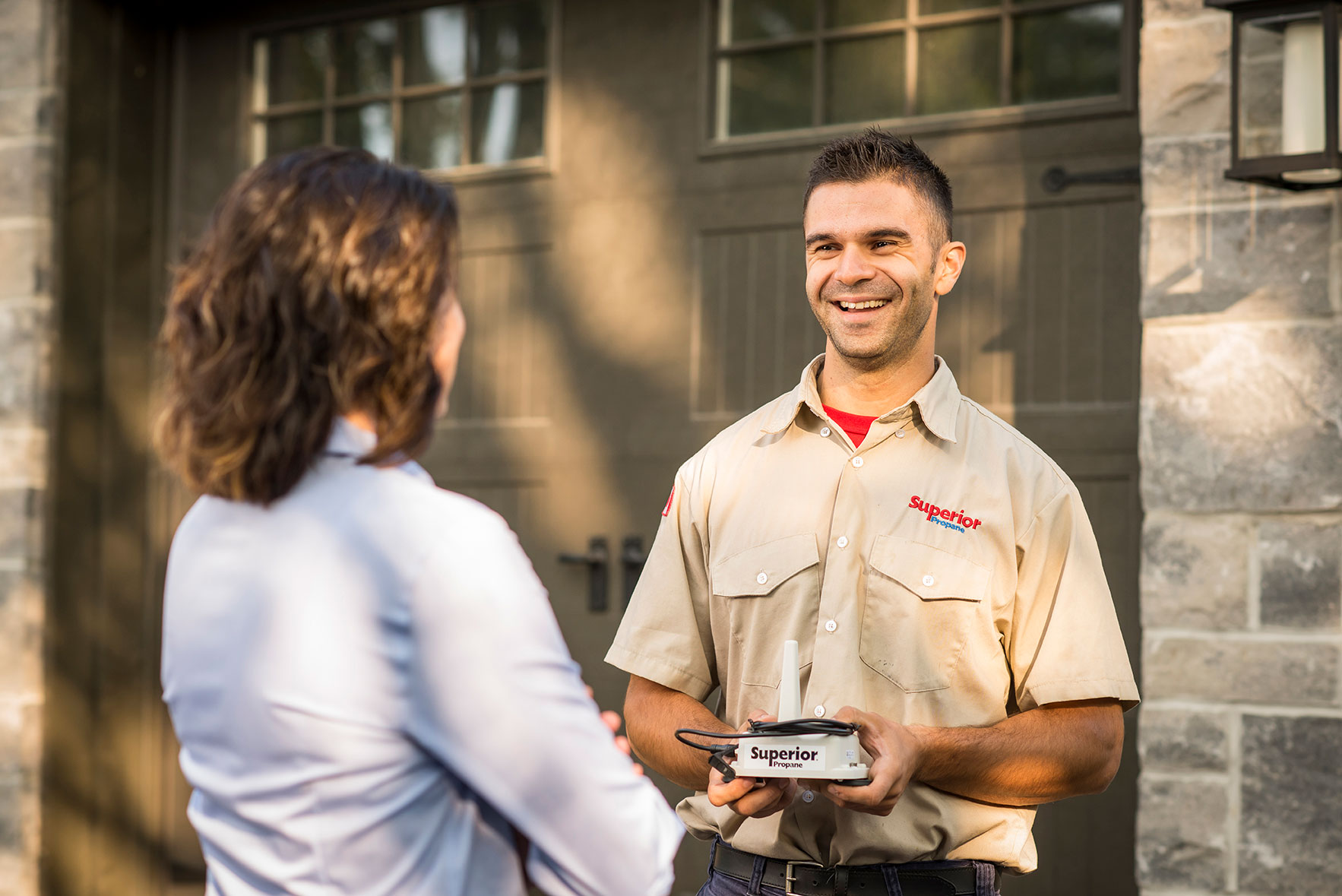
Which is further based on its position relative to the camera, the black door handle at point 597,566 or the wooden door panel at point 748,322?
the black door handle at point 597,566

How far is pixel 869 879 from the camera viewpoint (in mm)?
1915

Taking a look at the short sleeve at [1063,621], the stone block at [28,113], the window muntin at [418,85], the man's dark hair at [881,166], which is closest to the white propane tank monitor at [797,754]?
the short sleeve at [1063,621]

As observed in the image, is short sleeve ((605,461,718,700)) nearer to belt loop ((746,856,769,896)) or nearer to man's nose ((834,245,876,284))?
belt loop ((746,856,769,896))

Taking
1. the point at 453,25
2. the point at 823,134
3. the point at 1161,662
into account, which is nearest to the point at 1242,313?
the point at 1161,662

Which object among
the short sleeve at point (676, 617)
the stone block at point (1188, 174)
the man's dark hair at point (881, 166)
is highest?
the stone block at point (1188, 174)

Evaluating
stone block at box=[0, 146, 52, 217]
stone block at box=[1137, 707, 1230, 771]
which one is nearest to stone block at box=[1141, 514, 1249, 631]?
stone block at box=[1137, 707, 1230, 771]

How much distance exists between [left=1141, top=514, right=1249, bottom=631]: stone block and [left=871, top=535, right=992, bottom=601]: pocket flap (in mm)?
1025

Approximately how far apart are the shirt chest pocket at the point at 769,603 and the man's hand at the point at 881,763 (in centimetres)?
26

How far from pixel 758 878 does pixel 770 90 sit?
237 cm

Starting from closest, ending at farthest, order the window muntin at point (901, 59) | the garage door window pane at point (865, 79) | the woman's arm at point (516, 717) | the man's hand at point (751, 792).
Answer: the woman's arm at point (516, 717)
the man's hand at point (751, 792)
the window muntin at point (901, 59)
the garage door window pane at point (865, 79)

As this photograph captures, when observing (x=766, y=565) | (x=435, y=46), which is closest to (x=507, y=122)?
(x=435, y=46)

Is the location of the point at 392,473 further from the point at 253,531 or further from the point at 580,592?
the point at 580,592

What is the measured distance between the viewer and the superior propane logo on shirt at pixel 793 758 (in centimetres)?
169

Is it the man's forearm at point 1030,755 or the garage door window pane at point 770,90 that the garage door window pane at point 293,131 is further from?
A: the man's forearm at point 1030,755
